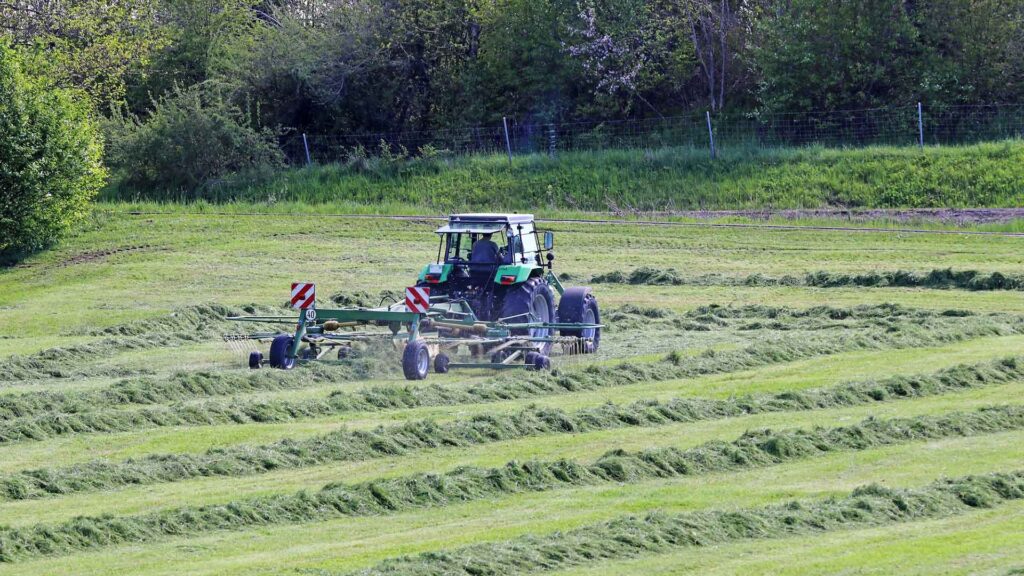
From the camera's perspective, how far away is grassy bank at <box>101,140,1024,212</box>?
3438 centimetres

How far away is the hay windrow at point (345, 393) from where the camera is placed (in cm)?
1512

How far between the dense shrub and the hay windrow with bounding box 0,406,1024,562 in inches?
1170

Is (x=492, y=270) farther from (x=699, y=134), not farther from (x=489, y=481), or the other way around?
(x=699, y=134)

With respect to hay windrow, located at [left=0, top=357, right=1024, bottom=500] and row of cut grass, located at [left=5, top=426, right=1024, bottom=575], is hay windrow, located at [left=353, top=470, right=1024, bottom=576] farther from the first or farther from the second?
hay windrow, located at [left=0, top=357, right=1024, bottom=500]

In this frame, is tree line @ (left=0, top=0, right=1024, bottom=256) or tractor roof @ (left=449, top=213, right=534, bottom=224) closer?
tractor roof @ (left=449, top=213, right=534, bottom=224)

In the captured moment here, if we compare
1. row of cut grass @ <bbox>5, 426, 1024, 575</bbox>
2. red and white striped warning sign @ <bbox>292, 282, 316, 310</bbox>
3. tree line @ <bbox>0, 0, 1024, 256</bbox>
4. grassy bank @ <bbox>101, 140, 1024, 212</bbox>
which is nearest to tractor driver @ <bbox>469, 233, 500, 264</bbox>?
red and white striped warning sign @ <bbox>292, 282, 316, 310</bbox>

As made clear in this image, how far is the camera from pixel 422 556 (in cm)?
973

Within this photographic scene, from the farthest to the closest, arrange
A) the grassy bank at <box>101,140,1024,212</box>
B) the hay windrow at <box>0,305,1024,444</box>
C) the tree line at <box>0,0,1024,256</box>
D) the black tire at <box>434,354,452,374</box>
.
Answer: the tree line at <box>0,0,1024,256</box> → the grassy bank at <box>101,140,1024,212</box> → the black tire at <box>434,354,452,374</box> → the hay windrow at <box>0,305,1024,444</box>

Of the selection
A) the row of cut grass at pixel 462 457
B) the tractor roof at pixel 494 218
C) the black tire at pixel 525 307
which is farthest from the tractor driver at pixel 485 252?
the row of cut grass at pixel 462 457

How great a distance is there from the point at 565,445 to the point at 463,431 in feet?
3.48

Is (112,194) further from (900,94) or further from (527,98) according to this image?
(900,94)

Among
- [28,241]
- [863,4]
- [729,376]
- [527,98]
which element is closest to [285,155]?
[527,98]

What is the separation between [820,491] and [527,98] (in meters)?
35.1

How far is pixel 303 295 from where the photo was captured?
18.8 metres
